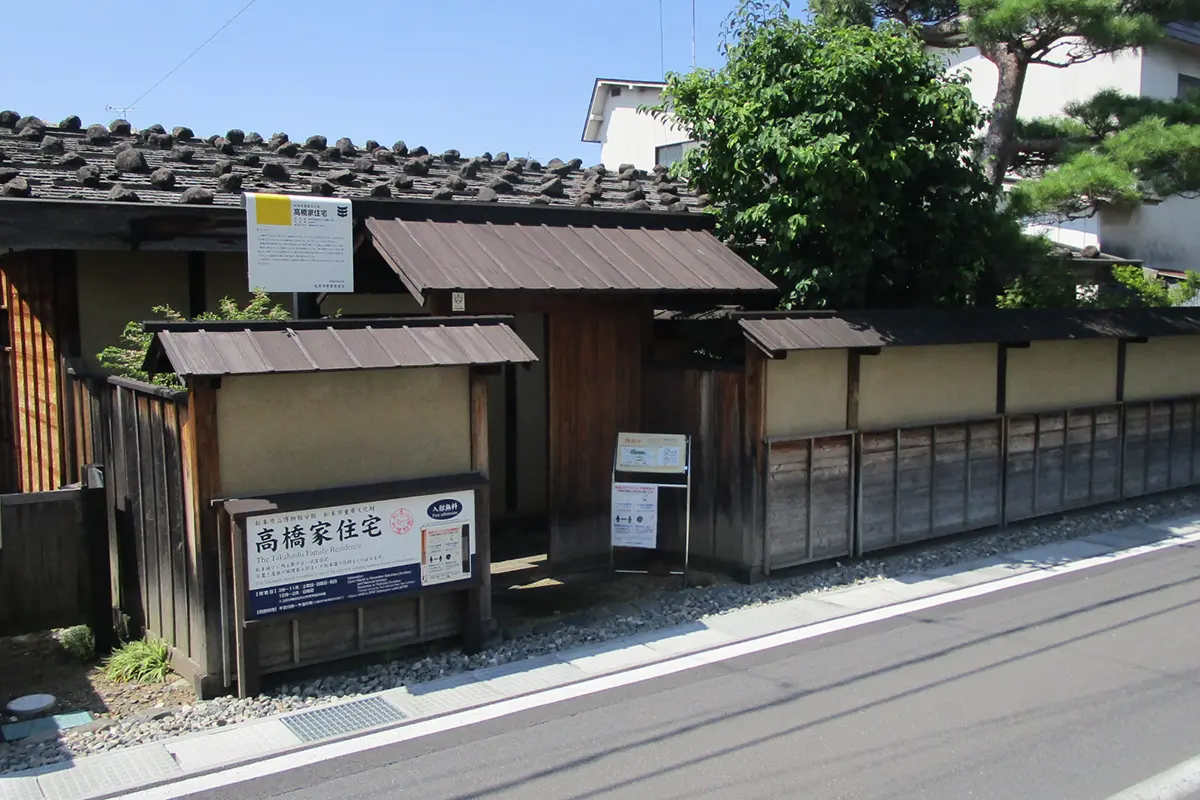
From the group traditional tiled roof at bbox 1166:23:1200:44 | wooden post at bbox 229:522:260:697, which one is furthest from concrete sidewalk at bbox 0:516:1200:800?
traditional tiled roof at bbox 1166:23:1200:44

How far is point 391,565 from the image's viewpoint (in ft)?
25.1

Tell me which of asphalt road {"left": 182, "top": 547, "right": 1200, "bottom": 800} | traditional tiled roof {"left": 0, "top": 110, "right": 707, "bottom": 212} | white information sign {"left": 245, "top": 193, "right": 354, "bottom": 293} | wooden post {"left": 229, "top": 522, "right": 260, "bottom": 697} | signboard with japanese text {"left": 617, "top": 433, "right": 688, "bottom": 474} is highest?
traditional tiled roof {"left": 0, "top": 110, "right": 707, "bottom": 212}

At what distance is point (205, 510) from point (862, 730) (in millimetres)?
4686

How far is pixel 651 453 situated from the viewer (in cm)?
1019

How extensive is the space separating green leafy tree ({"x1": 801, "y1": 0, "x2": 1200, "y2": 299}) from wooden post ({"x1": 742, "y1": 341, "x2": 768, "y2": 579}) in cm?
477

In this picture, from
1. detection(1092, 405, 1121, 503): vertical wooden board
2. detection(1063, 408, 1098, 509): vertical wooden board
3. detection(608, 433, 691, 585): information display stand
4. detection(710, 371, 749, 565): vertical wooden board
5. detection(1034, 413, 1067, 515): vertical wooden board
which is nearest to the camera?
detection(608, 433, 691, 585): information display stand

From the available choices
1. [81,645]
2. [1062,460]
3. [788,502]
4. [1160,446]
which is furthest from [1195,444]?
[81,645]

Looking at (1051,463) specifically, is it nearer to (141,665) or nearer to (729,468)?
(729,468)

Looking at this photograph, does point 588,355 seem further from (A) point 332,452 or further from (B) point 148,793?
(B) point 148,793

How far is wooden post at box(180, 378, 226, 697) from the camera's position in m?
6.95

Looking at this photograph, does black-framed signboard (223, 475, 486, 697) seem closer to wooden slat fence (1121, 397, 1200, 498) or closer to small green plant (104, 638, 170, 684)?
small green plant (104, 638, 170, 684)

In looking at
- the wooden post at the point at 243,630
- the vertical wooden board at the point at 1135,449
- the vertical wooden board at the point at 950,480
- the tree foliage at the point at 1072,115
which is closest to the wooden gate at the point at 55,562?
the wooden post at the point at 243,630

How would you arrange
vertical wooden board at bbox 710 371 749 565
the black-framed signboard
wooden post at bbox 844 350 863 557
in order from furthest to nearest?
1. wooden post at bbox 844 350 863 557
2. vertical wooden board at bbox 710 371 749 565
3. the black-framed signboard

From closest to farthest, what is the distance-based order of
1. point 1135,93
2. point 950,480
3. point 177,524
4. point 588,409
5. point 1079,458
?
point 177,524
point 588,409
point 950,480
point 1079,458
point 1135,93
